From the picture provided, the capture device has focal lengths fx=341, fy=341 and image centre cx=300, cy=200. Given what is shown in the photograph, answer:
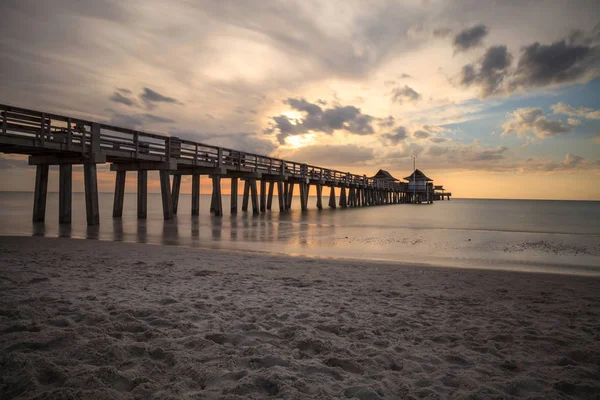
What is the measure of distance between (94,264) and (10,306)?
287 cm

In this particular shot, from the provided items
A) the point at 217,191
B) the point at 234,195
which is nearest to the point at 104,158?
the point at 217,191

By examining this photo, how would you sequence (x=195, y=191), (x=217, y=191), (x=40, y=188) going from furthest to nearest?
1. (x=195, y=191)
2. (x=217, y=191)
3. (x=40, y=188)

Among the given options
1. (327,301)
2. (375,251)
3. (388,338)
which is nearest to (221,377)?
(388,338)

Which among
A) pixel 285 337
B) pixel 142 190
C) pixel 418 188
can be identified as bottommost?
pixel 285 337

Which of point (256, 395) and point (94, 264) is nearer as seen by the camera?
→ point (256, 395)

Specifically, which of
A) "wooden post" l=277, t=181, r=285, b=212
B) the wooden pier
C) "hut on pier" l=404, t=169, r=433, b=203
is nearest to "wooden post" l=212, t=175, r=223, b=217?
the wooden pier

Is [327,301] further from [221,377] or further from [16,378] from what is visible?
[16,378]

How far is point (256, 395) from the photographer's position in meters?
2.29

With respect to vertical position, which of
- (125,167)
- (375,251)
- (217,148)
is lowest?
(375,251)

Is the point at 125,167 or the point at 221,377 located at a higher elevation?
the point at 125,167

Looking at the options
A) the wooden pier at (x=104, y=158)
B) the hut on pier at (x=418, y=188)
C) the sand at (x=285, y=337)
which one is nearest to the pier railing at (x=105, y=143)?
the wooden pier at (x=104, y=158)

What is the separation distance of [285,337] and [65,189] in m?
14.7

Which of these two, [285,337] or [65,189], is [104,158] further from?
[285,337]

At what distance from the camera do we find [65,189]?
1423 centimetres
